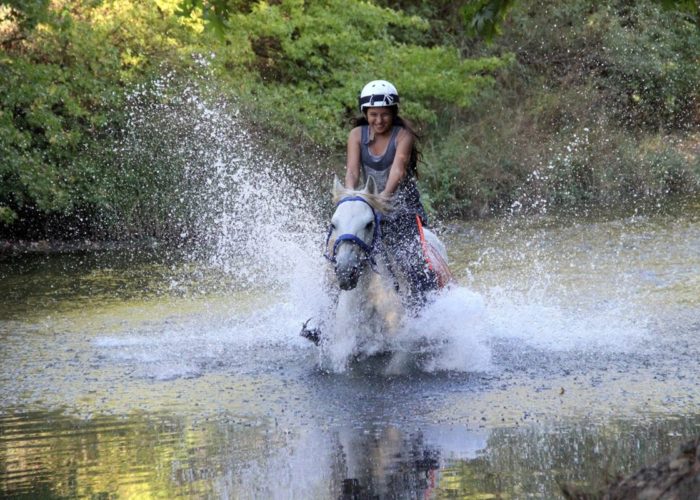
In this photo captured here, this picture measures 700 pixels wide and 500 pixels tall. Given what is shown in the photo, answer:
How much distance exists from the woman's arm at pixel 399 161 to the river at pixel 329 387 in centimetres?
115

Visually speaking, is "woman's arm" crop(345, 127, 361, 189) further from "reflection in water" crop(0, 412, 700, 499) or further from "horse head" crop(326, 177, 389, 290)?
"reflection in water" crop(0, 412, 700, 499)

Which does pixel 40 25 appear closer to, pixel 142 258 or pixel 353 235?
pixel 142 258

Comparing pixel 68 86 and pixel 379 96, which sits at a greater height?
pixel 68 86

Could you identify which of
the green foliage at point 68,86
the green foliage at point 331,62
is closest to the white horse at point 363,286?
the green foliage at point 68,86

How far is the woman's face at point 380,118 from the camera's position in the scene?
10.1 metres

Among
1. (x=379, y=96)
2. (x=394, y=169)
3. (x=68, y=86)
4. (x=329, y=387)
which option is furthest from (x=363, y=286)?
(x=68, y=86)

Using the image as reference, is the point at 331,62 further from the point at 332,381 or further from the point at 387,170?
the point at 332,381

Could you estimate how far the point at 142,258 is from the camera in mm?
19203

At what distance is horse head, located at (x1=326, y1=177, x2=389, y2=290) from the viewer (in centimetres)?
899

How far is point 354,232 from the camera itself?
9.12 metres

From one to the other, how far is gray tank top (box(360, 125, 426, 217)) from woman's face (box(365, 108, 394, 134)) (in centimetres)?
8

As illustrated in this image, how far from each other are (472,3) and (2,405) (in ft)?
15.2

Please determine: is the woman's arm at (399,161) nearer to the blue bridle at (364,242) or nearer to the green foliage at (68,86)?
the blue bridle at (364,242)

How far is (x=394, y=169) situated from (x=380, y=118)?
49cm
